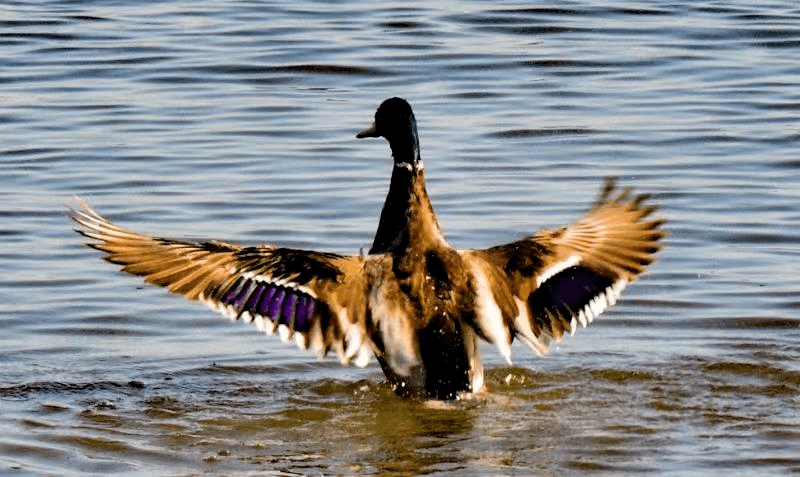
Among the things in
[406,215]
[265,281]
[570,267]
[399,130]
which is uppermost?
[399,130]

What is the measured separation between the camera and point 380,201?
976 cm

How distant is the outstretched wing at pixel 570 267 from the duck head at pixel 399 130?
538 millimetres

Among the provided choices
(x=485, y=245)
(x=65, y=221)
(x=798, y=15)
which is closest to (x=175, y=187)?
(x=65, y=221)

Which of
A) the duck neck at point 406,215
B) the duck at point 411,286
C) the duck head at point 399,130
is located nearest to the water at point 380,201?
the duck at point 411,286

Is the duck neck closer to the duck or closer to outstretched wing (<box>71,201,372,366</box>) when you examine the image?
the duck

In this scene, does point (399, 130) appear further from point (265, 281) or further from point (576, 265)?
point (265, 281)

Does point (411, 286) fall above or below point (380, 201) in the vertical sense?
below

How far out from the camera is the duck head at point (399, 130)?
7.25 metres

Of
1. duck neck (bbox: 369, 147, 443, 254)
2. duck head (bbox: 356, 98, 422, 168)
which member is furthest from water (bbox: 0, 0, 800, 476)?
duck head (bbox: 356, 98, 422, 168)

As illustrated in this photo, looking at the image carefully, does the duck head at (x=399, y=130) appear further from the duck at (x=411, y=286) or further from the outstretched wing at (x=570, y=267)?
the outstretched wing at (x=570, y=267)

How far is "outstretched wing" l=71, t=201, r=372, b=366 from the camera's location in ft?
21.3

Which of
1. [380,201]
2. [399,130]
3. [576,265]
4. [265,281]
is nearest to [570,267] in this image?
[576,265]

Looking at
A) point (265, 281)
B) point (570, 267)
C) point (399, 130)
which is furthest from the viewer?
point (399, 130)

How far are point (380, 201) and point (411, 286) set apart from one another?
3.15m
